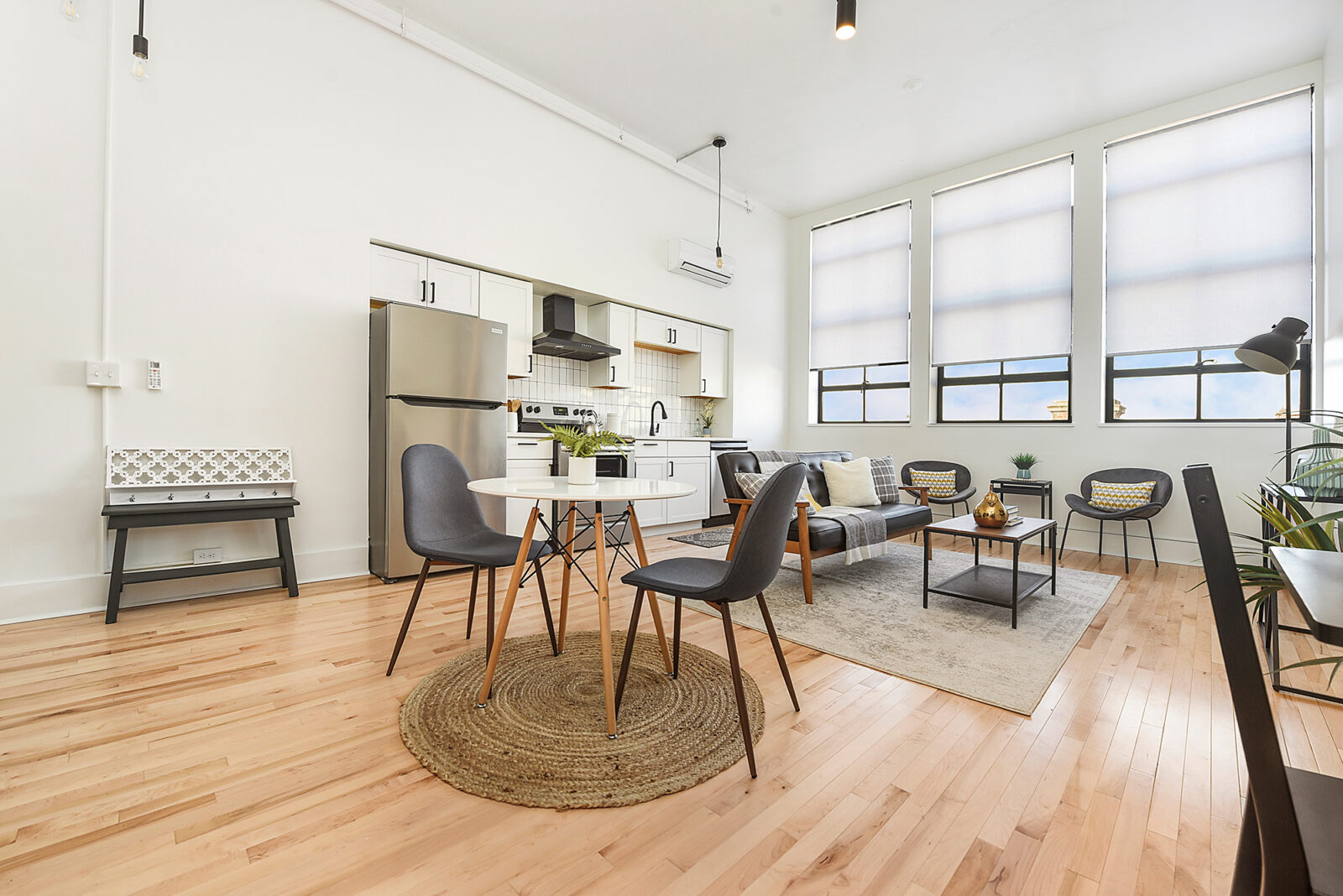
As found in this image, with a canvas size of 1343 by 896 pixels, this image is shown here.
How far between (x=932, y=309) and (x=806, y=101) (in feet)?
8.26

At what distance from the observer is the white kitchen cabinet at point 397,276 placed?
3.85 meters

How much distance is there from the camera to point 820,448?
23.3 ft

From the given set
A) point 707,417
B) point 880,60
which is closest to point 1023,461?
point 707,417

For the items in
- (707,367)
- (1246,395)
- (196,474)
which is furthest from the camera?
(707,367)

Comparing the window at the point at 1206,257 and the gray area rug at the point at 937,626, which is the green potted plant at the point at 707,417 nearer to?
the gray area rug at the point at 937,626

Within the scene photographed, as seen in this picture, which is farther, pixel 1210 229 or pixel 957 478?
pixel 957 478

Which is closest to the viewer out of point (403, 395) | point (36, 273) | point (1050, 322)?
point (36, 273)

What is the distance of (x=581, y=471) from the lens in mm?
2219

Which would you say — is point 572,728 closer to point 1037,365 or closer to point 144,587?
point 144,587

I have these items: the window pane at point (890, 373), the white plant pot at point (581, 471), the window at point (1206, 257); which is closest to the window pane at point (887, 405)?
the window pane at point (890, 373)

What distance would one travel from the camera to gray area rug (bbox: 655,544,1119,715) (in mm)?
2314

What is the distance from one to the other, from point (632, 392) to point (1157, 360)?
15.3 ft

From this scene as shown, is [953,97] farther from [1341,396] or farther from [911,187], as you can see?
[1341,396]

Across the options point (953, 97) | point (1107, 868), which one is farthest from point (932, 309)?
point (1107, 868)
